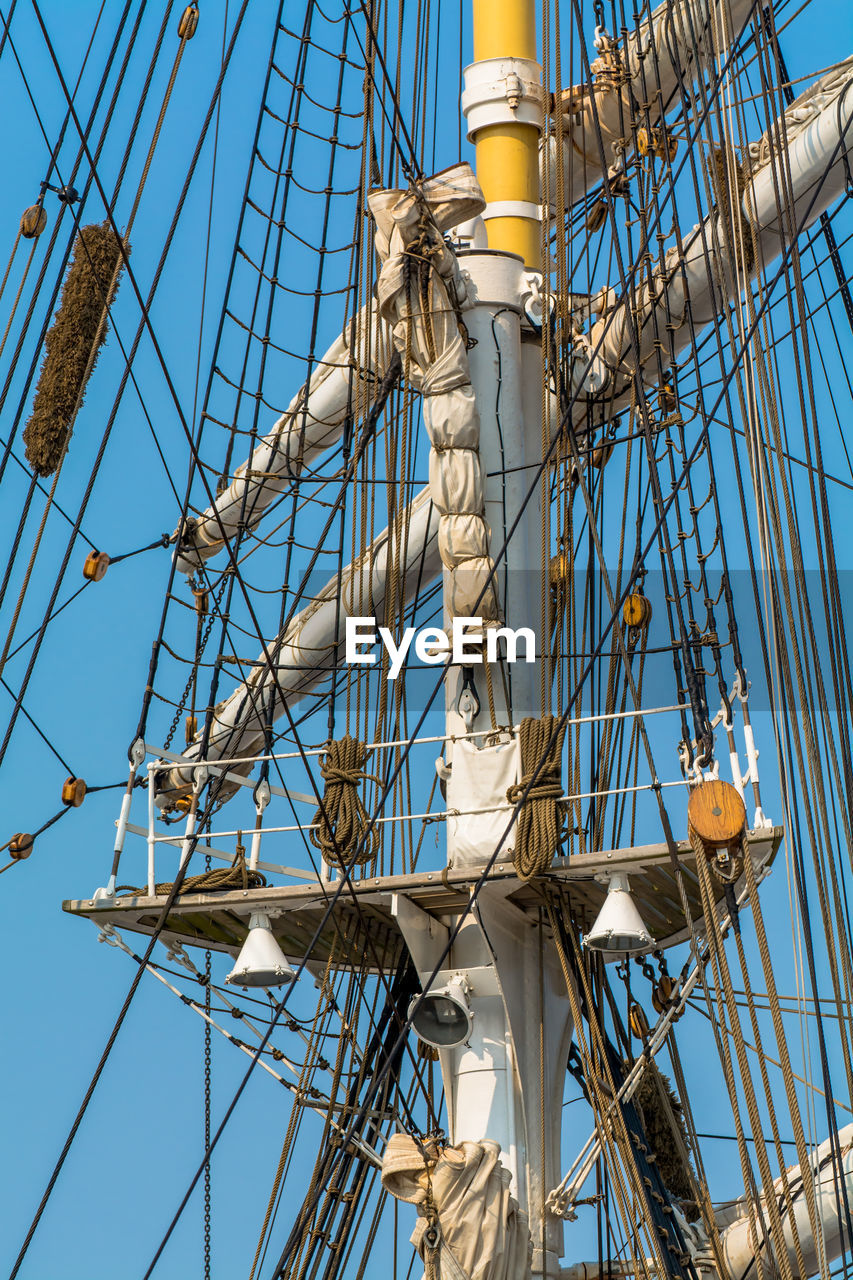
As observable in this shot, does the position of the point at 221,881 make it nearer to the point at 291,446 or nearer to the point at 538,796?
the point at 538,796

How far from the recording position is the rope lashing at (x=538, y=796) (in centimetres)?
1201

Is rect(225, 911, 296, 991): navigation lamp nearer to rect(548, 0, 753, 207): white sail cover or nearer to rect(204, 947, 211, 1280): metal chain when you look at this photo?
rect(204, 947, 211, 1280): metal chain

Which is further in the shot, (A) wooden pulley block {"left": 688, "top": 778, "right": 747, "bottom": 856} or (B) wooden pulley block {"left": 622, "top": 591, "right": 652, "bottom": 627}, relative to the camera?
(B) wooden pulley block {"left": 622, "top": 591, "right": 652, "bottom": 627}

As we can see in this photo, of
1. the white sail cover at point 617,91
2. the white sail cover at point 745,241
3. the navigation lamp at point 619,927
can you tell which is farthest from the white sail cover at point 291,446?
the navigation lamp at point 619,927

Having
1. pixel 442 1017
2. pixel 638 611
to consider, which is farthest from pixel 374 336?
pixel 442 1017

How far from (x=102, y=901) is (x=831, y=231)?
806cm

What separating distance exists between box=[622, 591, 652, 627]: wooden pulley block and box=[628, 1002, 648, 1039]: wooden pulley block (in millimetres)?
2605

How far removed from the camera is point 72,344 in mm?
12531

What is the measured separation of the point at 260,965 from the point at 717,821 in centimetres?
287

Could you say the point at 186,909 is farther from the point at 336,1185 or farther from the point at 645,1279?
the point at 645,1279

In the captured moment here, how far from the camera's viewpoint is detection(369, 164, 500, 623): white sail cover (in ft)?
45.2

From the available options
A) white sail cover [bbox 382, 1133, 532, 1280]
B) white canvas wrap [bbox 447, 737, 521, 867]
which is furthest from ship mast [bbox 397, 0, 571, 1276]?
white sail cover [bbox 382, 1133, 532, 1280]

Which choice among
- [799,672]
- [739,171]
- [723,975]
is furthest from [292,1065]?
[739,171]

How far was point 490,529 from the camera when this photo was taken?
45.8 feet
